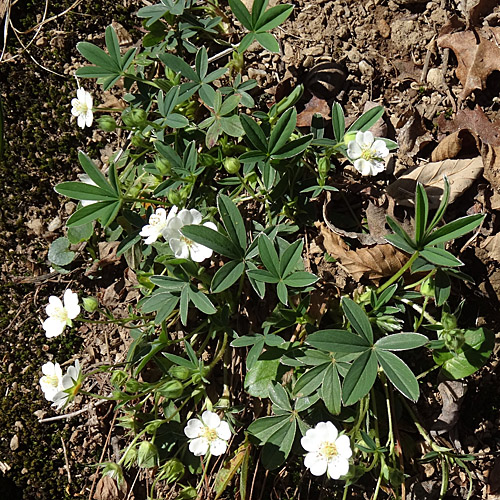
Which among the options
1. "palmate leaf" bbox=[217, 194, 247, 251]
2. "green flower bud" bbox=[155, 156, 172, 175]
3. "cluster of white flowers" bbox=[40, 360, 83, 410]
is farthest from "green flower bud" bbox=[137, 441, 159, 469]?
"green flower bud" bbox=[155, 156, 172, 175]

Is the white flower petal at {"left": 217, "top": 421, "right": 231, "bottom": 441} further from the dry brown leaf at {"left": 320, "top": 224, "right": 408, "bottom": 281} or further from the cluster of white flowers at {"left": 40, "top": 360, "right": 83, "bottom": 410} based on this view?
the dry brown leaf at {"left": 320, "top": 224, "right": 408, "bottom": 281}

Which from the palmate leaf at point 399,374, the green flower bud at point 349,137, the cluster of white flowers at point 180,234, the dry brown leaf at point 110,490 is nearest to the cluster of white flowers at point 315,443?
the palmate leaf at point 399,374

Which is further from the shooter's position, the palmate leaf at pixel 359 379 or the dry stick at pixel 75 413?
the dry stick at pixel 75 413

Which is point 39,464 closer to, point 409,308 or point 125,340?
point 125,340

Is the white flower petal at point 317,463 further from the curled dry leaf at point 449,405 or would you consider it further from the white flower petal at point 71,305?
the white flower petal at point 71,305

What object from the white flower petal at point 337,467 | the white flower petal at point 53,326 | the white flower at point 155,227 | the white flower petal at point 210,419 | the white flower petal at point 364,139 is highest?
the white flower petal at point 364,139

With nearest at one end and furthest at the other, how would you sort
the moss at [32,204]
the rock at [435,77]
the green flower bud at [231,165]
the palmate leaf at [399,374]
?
the palmate leaf at [399,374] < the green flower bud at [231,165] < the rock at [435,77] < the moss at [32,204]

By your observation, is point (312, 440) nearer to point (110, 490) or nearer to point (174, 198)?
point (174, 198)

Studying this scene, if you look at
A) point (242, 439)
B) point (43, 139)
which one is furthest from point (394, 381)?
point (43, 139)
